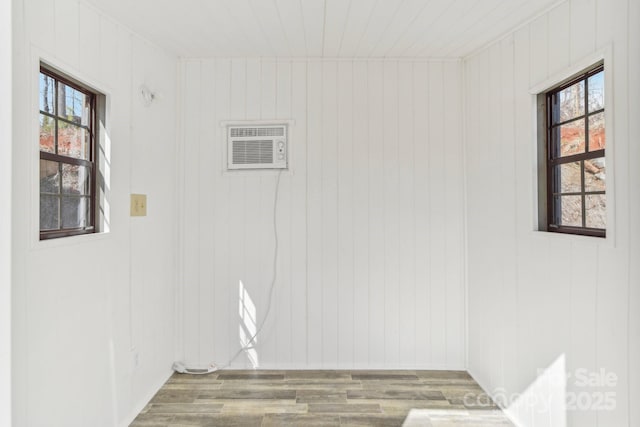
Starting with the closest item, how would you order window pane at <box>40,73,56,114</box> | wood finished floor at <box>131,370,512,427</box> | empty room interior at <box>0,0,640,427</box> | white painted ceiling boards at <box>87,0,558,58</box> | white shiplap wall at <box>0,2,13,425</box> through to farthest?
white shiplap wall at <box>0,2,13,425</box> < empty room interior at <box>0,0,640,427</box> < window pane at <box>40,73,56,114</box> < white painted ceiling boards at <box>87,0,558,58</box> < wood finished floor at <box>131,370,512,427</box>

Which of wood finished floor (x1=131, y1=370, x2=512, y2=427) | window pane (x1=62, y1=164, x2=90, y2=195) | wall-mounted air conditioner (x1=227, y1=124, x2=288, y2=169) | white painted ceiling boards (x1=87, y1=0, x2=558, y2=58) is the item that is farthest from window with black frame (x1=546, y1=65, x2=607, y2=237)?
window pane (x1=62, y1=164, x2=90, y2=195)

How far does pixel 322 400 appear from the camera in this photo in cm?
246

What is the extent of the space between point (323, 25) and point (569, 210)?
1.82 m

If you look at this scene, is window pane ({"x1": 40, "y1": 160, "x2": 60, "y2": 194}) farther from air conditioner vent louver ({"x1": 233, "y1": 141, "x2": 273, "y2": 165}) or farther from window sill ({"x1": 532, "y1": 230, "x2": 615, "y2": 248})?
window sill ({"x1": 532, "y1": 230, "x2": 615, "y2": 248})

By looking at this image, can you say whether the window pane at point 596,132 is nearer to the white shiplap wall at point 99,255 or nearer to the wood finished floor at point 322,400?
the wood finished floor at point 322,400

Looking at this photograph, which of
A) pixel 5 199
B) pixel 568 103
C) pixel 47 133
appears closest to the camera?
pixel 5 199

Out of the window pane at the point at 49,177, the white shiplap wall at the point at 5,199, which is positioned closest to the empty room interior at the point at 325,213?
the window pane at the point at 49,177

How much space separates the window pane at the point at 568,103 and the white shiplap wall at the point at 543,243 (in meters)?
0.12

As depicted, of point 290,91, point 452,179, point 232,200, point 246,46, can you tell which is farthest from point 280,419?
point 246,46

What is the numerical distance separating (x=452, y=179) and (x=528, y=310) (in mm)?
1145

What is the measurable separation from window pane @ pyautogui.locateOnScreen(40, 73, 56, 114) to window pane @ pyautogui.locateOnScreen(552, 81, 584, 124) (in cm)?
261

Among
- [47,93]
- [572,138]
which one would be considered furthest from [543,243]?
[47,93]

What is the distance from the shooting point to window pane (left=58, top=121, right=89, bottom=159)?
6.06ft

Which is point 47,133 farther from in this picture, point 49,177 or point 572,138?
point 572,138
